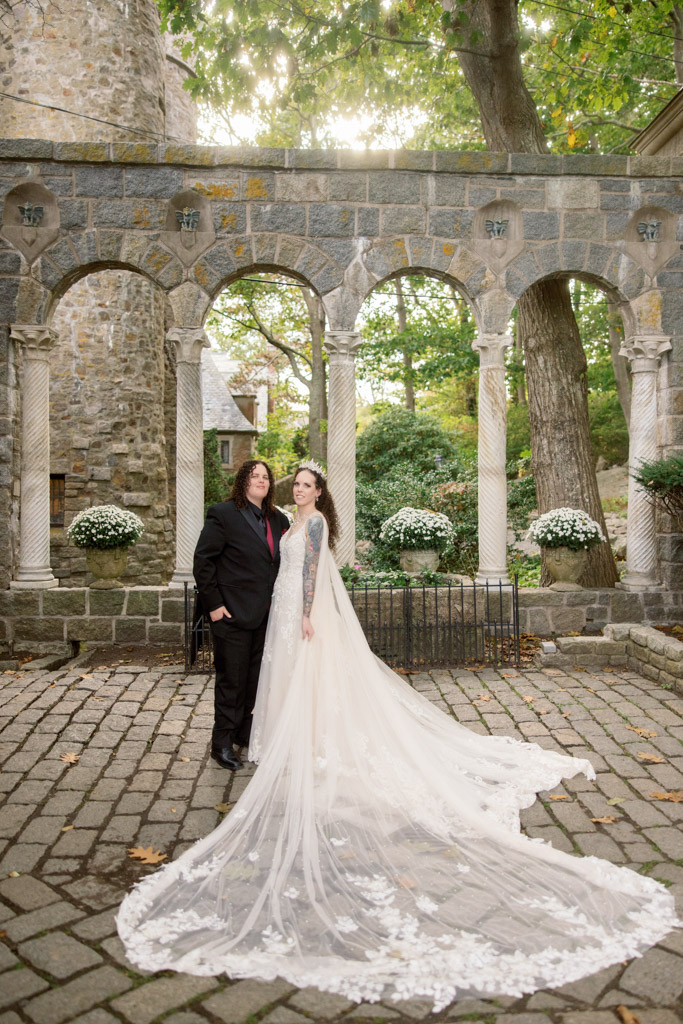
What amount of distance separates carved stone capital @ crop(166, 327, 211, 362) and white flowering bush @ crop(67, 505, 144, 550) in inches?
63.9

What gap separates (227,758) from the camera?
184 inches

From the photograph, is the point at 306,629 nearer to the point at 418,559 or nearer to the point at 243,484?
the point at 243,484

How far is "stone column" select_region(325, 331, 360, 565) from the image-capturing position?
7.64 meters

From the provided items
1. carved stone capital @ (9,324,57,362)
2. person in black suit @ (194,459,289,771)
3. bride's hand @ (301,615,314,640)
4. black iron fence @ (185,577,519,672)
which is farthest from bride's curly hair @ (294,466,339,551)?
carved stone capital @ (9,324,57,362)

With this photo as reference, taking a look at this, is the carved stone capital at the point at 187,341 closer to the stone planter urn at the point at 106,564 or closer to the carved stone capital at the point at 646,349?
the stone planter urn at the point at 106,564

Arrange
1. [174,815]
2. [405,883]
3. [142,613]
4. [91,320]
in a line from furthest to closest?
1. [91,320]
2. [142,613]
3. [174,815]
4. [405,883]

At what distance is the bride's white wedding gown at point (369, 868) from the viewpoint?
2666 mm

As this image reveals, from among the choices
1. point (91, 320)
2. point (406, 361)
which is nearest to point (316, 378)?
point (406, 361)

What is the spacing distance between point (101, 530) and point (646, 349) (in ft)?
17.8

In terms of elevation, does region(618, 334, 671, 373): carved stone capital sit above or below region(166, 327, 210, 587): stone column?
above

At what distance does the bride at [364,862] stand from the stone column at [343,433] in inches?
115

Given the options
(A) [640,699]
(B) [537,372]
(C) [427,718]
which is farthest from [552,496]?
(C) [427,718]

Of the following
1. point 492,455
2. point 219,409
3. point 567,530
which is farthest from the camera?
point 219,409

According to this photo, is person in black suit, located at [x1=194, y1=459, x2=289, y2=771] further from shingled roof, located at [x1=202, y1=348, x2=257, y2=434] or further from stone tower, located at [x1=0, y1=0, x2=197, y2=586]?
shingled roof, located at [x1=202, y1=348, x2=257, y2=434]
